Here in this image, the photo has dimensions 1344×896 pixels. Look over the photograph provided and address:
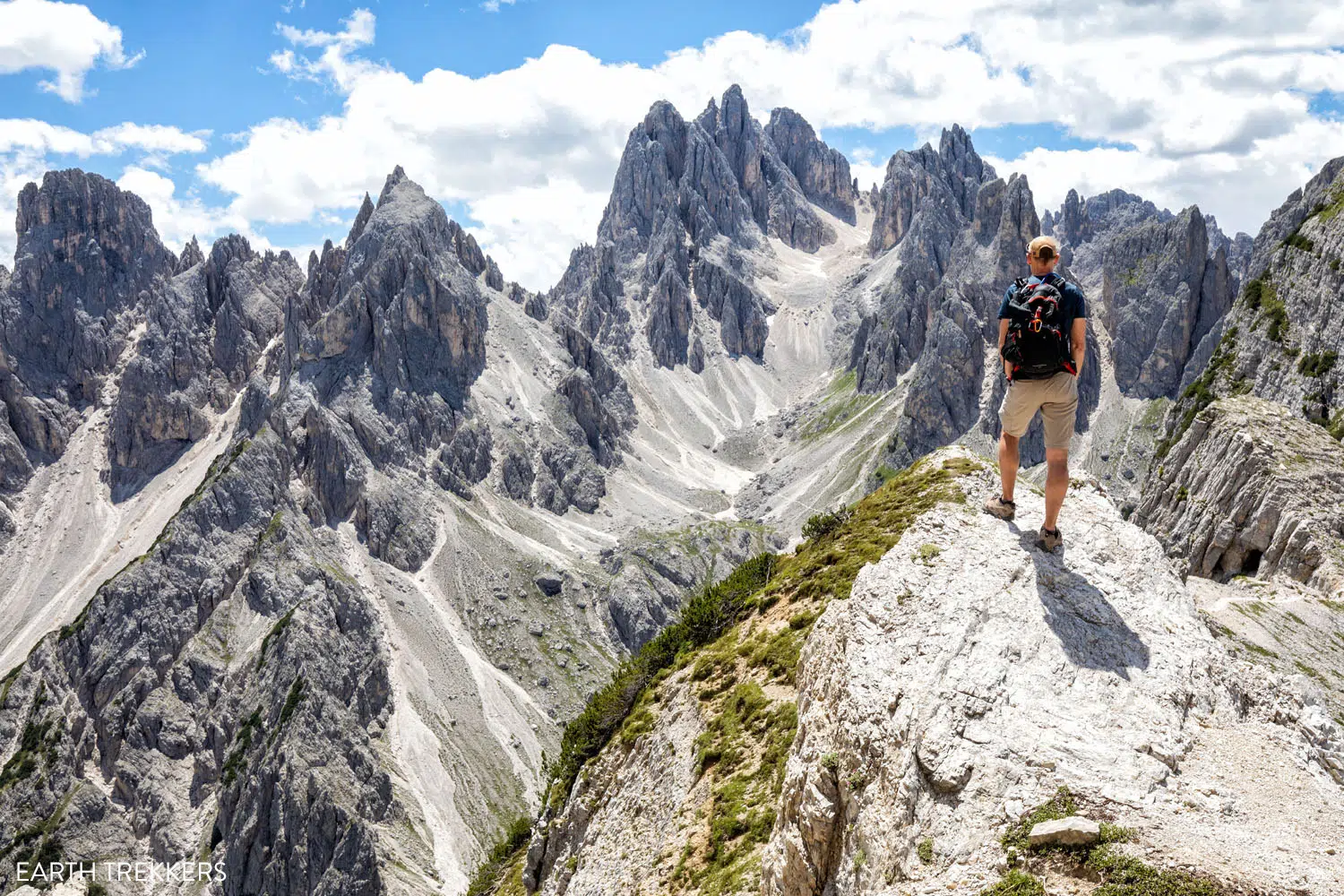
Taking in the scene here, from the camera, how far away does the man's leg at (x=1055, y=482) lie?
54.2 ft

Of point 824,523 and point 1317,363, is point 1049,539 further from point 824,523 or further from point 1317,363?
point 1317,363

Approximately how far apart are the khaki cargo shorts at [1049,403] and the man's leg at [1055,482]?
206 millimetres

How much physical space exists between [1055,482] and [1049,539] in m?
1.28

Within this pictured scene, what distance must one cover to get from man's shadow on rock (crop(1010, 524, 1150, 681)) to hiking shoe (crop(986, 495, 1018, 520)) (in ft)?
6.73

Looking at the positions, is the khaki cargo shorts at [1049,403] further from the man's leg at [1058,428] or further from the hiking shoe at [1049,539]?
the hiking shoe at [1049,539]

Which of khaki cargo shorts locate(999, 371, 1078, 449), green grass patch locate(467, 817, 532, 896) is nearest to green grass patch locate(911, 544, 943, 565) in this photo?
khaki cargo shorts locate(999, 371, 1078, 449)

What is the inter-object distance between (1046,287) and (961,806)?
9.69m

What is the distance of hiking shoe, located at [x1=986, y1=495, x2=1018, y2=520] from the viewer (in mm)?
18906

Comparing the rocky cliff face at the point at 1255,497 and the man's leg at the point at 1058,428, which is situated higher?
the man's leg at the point at 1058,428

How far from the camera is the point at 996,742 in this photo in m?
11.9

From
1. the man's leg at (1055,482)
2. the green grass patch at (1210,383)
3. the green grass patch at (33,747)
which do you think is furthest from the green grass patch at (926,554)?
the green grass patch at (33,747)

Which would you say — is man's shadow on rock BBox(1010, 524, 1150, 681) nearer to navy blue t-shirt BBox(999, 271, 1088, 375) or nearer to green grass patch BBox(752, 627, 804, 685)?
navy blue t-shirt BBox(999, 271, 1088, 375)

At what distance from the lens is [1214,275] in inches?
7628

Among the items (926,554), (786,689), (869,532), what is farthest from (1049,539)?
(869,532)
